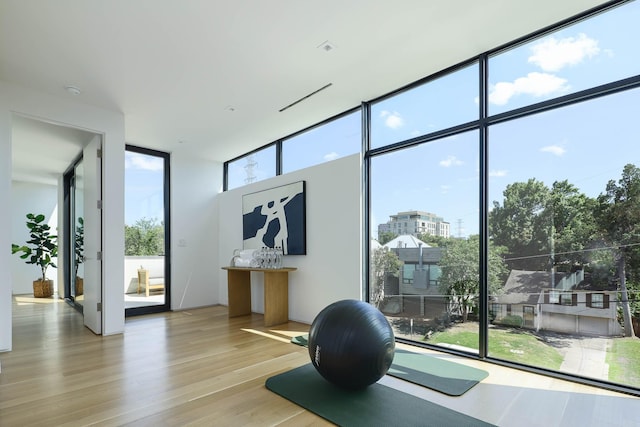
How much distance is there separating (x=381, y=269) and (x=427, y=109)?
6.52 feet

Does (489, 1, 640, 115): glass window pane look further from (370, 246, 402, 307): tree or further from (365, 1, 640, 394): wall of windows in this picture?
(370, 246, 402, 307): tree

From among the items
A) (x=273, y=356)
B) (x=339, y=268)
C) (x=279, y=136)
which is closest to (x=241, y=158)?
(x=279, y=136)

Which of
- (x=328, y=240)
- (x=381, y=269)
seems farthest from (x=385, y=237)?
(x=328, y=240)

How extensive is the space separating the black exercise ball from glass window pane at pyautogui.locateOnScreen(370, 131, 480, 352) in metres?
1.28

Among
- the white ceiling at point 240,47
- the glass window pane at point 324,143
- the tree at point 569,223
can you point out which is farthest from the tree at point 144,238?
the tree at point 569,223

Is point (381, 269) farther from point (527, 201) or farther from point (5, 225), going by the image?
point (5, 225)

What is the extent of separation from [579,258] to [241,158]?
568 cm

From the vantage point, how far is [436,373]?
9.84ft

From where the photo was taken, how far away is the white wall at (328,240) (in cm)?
442

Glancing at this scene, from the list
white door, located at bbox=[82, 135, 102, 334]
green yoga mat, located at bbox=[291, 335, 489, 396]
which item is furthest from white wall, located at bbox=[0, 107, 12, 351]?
green yoga mat, located at bbox=[291, 335, 489, 396]

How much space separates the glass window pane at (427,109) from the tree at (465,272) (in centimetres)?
131

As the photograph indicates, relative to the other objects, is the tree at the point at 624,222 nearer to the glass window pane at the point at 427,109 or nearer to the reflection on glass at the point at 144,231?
the glass window pane at the point at 427,109

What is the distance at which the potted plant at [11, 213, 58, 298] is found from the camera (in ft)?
25.1

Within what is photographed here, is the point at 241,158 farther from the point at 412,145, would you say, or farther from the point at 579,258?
the point at 579,258
